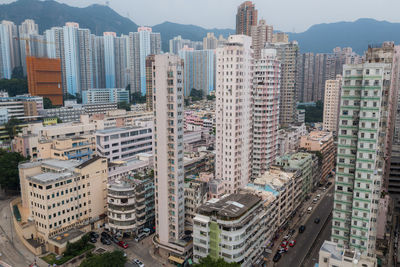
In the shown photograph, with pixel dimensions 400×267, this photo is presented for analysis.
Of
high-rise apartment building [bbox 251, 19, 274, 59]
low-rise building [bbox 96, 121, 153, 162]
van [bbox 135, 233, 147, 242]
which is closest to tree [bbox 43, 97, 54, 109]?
low-rise building [bbox 96, 121, 153, 162]

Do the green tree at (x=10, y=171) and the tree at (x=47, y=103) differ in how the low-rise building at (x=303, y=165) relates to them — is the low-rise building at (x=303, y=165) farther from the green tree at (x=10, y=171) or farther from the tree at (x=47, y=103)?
the tree at (x=47, y=103)

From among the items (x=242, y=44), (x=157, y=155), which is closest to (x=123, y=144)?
(x=157, y=155)

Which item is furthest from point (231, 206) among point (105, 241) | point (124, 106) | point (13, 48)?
point (13, 48)

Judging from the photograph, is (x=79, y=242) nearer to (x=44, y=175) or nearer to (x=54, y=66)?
(x=44, y=175)

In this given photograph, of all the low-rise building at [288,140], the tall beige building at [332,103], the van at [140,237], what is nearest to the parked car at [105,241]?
the van at [140,237]

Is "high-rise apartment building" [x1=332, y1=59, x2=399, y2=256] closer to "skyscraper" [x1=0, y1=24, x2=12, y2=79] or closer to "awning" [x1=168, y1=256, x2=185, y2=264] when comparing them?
"awning" [x1=168, y1=256, x2=185, y2=264]

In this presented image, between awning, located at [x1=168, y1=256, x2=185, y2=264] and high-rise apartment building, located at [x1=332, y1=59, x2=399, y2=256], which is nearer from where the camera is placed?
high-rise apartment building, located at [x1=332, y1=59, x2=399, y2=256]
